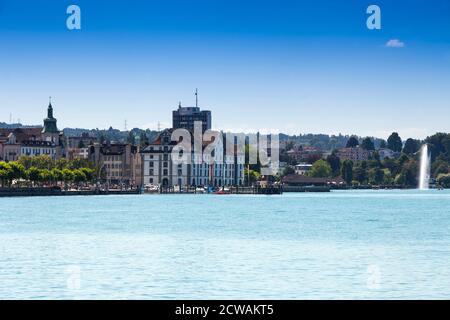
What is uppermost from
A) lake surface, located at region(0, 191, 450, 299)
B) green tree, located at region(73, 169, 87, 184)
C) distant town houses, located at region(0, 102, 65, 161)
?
distant town houses, located at region(0, 102, 65, 161)

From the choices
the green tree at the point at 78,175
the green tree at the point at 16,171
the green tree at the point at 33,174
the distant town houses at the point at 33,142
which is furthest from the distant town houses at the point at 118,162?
the green tree at the point at 16,171

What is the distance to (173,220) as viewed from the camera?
6262 cm

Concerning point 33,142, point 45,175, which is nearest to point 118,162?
point 33,142

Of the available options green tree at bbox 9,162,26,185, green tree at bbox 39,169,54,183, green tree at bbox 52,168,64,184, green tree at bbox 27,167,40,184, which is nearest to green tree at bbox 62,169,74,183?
green tree at bbox 52,168,64,184

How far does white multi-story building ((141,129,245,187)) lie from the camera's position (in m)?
155

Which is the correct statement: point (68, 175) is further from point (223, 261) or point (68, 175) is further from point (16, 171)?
point (223, 261)

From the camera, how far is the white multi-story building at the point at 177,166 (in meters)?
155

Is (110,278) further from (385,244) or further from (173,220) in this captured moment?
(173,220)

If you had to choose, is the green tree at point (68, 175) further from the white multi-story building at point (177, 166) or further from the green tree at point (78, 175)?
the white multi-story building at point (177, 166)

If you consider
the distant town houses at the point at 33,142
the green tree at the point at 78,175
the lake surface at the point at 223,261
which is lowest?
the lake surface at the point at 223,261

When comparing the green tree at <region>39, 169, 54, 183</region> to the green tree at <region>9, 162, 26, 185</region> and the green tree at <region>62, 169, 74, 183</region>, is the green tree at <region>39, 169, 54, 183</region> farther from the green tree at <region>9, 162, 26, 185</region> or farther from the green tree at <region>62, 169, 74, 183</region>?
the green tree at <region>9, 162, 26, 185</region>

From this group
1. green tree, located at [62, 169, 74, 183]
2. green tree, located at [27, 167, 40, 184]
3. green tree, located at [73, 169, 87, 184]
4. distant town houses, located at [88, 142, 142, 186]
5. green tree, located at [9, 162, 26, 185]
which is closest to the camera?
green tree, located at [9, 162, 26, 185]
